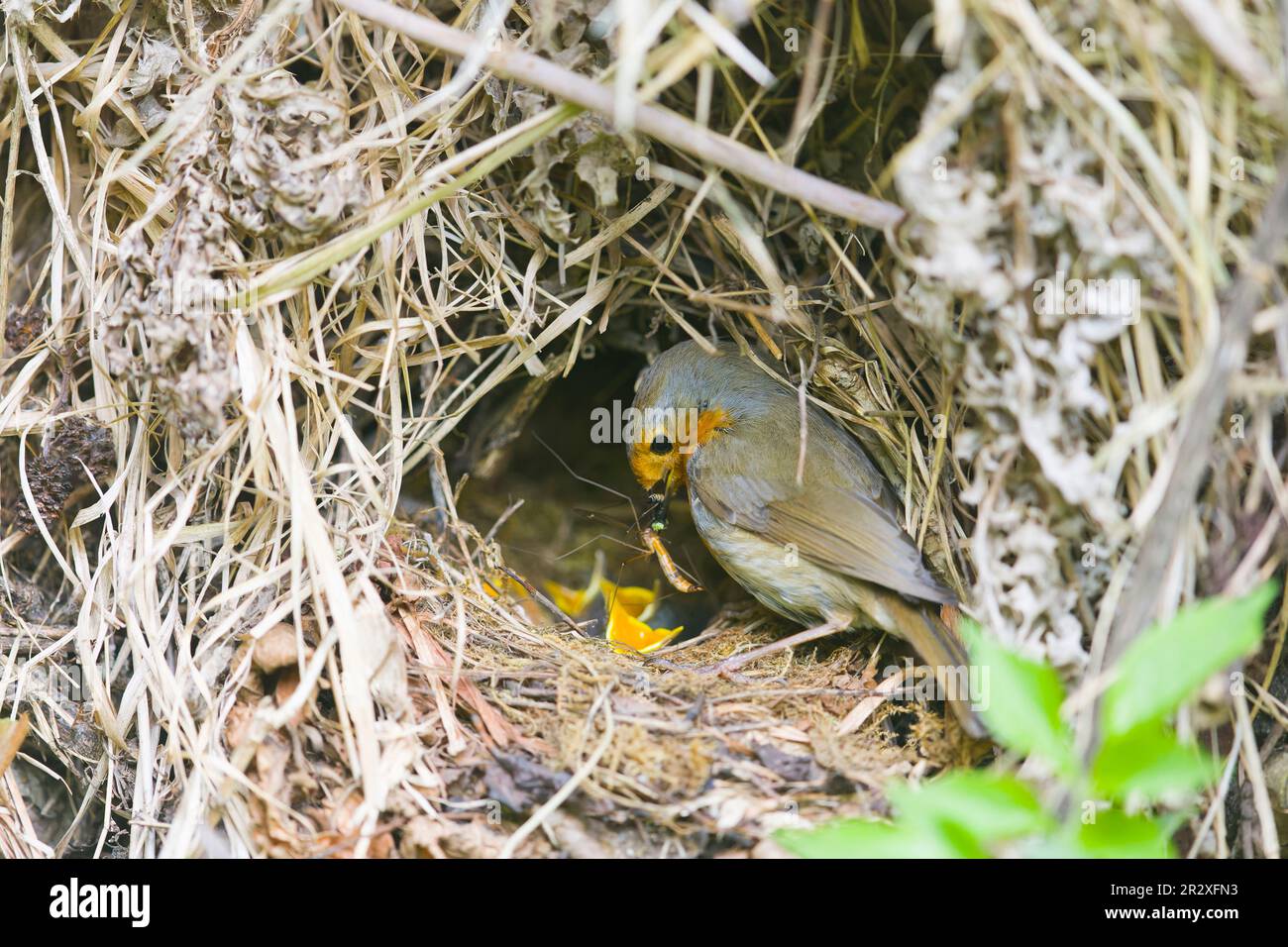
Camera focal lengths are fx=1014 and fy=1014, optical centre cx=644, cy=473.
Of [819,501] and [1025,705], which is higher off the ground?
[819,501]

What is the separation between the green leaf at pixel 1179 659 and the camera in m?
1.55

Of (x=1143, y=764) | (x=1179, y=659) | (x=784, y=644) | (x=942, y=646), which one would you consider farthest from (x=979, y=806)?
(x=784, y=644)

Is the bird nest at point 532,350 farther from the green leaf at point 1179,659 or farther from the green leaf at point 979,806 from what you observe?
the green leaf at point 979,806

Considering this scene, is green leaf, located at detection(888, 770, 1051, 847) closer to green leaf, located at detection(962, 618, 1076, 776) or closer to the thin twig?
green leaf, located at detection(962, 618, 1076, 776)

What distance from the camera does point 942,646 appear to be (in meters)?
2.85

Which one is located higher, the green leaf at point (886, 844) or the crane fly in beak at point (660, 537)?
the crane fly in beak at point (660, 537)

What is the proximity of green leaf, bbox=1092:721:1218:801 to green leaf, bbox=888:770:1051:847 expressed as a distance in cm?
13

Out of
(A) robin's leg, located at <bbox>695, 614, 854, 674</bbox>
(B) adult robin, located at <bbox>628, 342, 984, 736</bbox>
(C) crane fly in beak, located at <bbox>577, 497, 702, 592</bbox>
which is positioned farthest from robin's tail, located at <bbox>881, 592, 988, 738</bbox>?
(C) crane fly in beak, located at <bbox>577, 497, 702, 592</bbox>

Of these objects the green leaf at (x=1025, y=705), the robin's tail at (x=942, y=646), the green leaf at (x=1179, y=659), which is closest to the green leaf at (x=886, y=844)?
the green leaf at (x=1025, y=705)

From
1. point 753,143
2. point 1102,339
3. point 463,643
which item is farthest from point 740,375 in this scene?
point 1102,339

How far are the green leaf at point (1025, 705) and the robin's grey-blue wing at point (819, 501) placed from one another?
1152 mm

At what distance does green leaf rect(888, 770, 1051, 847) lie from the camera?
5.28 feet

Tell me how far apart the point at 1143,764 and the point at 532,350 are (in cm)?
213

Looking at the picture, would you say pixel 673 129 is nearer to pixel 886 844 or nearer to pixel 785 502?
pixel 785 502
